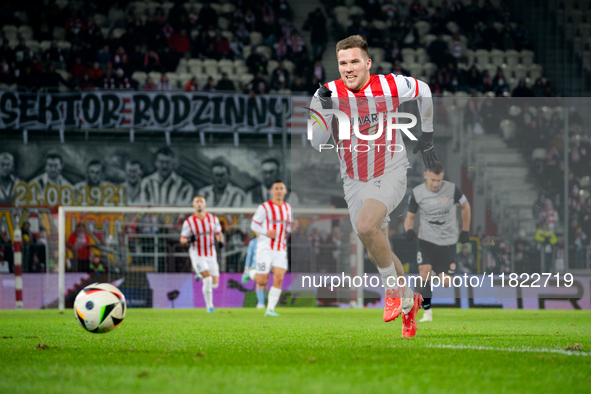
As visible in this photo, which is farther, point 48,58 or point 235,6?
point 235,6

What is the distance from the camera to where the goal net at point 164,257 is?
14875 mm

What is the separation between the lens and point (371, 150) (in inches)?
237

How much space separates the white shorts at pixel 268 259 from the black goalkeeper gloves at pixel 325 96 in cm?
655

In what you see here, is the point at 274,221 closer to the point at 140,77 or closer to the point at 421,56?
the point at 140,77

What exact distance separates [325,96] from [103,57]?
51.5 feet

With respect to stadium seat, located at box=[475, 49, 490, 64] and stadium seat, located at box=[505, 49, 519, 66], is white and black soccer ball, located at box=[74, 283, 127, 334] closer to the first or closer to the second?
stadium seat, located at box=[475, 49, 490, 64]

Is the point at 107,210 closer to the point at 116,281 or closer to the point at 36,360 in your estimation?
the point at 116,281

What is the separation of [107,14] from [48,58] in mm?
2842

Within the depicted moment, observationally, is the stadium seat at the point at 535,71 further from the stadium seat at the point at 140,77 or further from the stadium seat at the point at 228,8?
the stadium seat at the point at 140,77

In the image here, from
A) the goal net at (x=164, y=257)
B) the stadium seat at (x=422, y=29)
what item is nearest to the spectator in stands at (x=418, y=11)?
the stadium seat at (x=422, y=29)

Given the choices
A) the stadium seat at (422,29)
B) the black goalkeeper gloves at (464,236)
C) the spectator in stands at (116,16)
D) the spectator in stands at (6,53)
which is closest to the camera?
the black goalkeeper gloves at (464,236)

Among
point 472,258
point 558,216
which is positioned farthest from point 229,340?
point 558,216

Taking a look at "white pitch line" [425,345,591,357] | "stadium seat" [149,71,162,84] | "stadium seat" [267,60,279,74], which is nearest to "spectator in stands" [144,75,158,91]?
"stadium seat" [149,71,162,84]

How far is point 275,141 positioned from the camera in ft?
63.4
